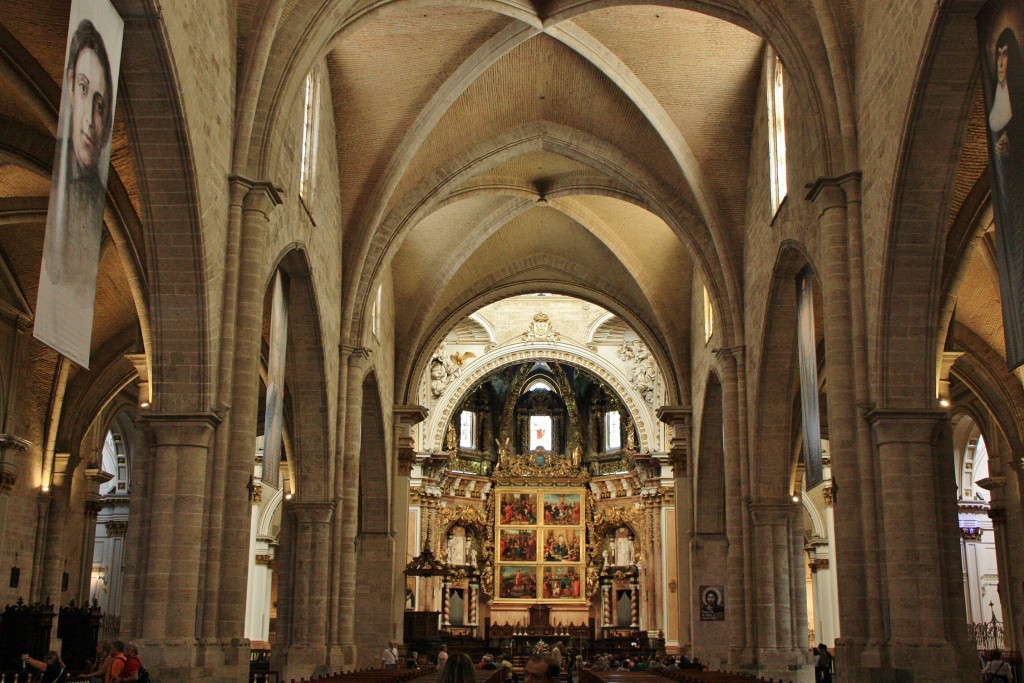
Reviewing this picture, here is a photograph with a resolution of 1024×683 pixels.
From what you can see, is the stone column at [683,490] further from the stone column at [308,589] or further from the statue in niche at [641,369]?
the stone column at [308,589]

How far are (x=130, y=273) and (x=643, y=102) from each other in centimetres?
1041

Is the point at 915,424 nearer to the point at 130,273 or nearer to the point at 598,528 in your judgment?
the point at 130,273

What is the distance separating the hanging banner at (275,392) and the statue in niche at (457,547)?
27.3m

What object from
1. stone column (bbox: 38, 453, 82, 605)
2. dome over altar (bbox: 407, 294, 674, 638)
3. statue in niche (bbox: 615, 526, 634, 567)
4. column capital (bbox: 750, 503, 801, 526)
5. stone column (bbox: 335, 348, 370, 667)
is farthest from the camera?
statue in niche (bbox: 615, 526, 634, 567)

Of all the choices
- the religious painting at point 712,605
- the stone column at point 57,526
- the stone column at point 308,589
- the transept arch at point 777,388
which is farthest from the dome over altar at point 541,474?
the transept arch at point 777,388

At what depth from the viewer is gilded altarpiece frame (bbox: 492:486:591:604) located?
4497 centimetres

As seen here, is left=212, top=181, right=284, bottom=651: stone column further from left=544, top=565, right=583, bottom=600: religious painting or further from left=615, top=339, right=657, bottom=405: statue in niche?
left=544, top=565, right=583, bottom=600: religious painting

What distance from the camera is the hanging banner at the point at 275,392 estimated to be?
15766 millimetres

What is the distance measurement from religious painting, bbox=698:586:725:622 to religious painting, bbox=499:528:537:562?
60.7 ft

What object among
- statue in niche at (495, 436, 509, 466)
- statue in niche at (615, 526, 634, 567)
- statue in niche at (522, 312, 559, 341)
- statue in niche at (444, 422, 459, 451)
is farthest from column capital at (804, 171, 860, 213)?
statue in niche at (495, 436, 509, 466)

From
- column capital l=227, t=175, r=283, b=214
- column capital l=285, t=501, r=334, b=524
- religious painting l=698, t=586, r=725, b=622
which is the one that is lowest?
religious painting l=698, t=586, r=725, b=622

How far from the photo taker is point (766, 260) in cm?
2102

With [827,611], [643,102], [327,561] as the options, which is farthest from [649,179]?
[827,611]

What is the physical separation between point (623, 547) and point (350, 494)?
72.7 feet
